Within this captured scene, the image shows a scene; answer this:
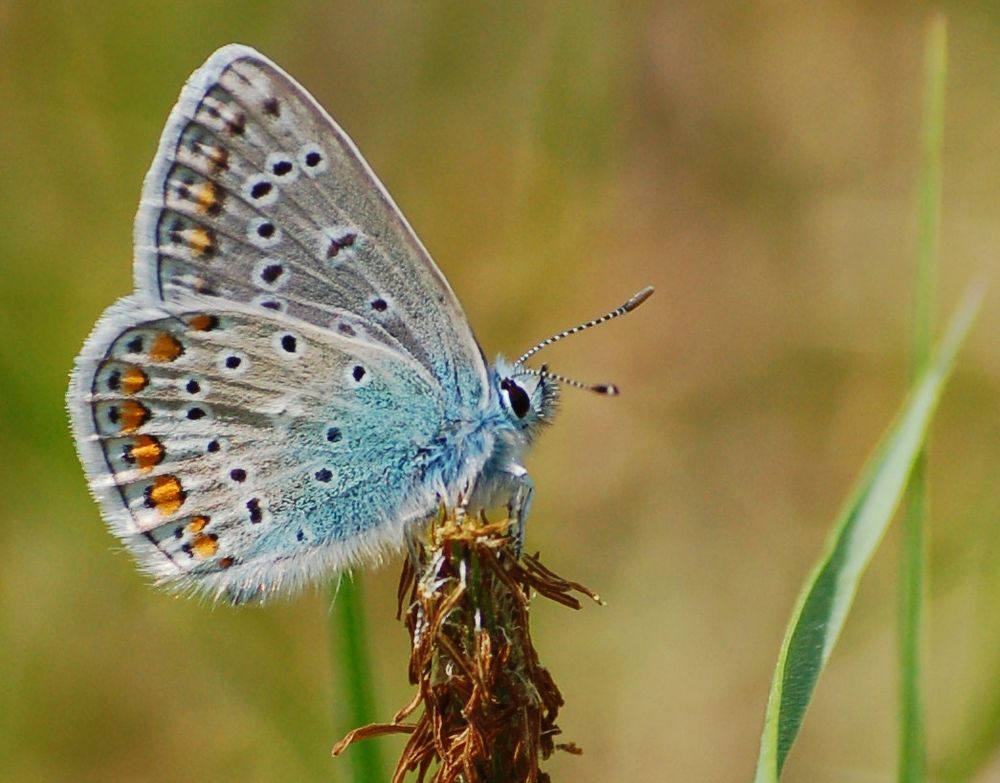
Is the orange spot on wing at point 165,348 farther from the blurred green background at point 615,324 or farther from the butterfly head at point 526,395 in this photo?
the blurred green background at point 615,324

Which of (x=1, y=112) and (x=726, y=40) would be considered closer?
(x=1, y=112)

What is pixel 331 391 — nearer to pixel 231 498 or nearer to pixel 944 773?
pixel 231 498

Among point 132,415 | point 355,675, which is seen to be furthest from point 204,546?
point 355,675

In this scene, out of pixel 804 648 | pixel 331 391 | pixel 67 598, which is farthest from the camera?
pixel 67 598

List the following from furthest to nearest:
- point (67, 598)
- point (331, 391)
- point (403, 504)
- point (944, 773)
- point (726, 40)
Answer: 1. point (726, 40)
2. point (67, 598)
3. point (944, 773)
4. point (331, 391)
5. point (403, 504)

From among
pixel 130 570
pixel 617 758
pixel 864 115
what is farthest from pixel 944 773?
pixel 864 115

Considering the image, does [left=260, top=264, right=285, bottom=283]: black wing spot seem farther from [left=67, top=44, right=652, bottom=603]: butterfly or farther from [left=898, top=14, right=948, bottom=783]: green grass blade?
[left=898, top=14, right=948, bottom=783]: green grass blade

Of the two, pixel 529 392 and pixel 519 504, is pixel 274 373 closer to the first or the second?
pixel 529 392
